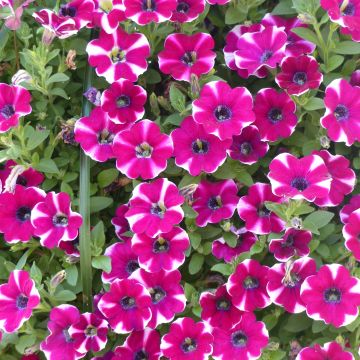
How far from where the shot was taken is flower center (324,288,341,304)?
127 cm

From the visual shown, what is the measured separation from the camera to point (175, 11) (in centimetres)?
142

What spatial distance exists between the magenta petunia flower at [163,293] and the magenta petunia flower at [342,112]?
471mm

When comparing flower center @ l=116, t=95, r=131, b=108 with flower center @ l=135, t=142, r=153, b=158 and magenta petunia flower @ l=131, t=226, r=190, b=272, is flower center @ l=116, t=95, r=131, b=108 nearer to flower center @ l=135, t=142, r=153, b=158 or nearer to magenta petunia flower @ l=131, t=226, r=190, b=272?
flower center @ l=135, t=142, r=153, b=158

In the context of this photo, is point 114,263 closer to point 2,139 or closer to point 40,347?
point 40,347

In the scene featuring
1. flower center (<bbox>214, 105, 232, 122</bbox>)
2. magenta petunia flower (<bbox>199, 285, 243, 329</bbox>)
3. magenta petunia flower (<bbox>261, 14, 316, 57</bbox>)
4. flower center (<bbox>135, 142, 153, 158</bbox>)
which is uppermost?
magenta petunia flower (<bbox>261, 14, 316, 57</bbox>)

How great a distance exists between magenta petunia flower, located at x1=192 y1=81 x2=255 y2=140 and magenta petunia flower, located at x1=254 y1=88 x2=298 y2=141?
0.09 meters

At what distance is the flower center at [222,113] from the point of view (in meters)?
1.34

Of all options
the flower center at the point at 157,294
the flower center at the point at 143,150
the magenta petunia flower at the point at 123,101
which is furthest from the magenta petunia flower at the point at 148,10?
the flower center at the point at 157,294

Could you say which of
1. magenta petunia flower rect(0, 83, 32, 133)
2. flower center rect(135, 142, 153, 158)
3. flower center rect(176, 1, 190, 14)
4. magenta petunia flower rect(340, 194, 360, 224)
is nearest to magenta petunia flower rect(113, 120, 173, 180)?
flower center rect(135, 142, 153, 158)

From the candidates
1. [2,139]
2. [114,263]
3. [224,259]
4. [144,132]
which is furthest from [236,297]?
[2,139]

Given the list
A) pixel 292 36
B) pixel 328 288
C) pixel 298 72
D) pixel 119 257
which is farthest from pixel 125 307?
pixel 292 36

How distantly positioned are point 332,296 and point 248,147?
1.30ft

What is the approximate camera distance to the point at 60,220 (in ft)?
4.42

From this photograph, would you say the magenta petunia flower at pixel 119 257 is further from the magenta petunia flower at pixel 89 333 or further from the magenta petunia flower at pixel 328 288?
the magenta petunia flower at pixel 328 288
